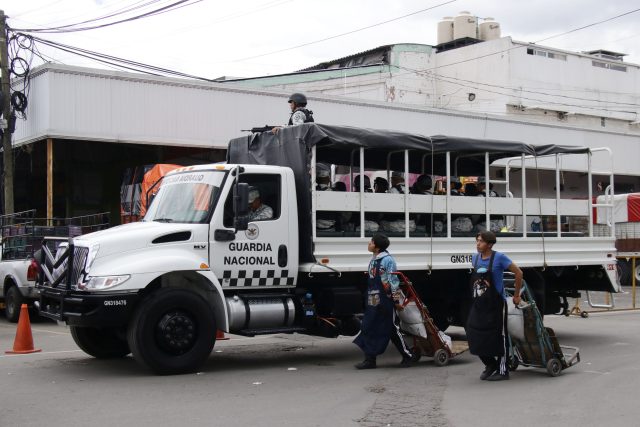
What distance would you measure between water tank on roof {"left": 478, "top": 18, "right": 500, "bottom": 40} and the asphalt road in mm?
42642

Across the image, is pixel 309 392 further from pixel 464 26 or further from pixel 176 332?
pixel 464 26

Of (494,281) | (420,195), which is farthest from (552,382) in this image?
(420,195)

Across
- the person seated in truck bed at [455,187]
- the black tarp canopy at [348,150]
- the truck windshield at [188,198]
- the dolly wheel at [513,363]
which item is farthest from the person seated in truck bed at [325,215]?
the dolly wheel at [513,363]

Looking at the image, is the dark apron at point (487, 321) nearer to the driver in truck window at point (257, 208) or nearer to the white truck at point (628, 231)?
the driver in truck window at point (257, 208)

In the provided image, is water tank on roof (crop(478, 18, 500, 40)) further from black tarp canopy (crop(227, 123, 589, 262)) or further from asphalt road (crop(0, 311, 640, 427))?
asphalt road (crop(0, 311, 640, 427))

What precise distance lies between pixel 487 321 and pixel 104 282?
4.40 m

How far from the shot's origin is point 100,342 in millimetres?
10734

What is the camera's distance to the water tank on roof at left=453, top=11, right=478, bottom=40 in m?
50.9

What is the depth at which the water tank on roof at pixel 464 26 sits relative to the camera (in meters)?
50.9

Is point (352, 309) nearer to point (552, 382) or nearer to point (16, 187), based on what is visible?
point (552, 382)

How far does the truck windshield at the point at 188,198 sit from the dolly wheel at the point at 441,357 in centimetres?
344

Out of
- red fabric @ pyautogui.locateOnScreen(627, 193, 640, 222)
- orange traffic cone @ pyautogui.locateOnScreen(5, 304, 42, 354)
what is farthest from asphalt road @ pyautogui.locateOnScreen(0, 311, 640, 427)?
red fabric @ pyautogui.locateOnScreen(627, 193, 640, 222)

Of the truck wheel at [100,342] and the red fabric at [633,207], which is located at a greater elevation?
the red fabric at [633,207]

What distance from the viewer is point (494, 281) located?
897 cm
